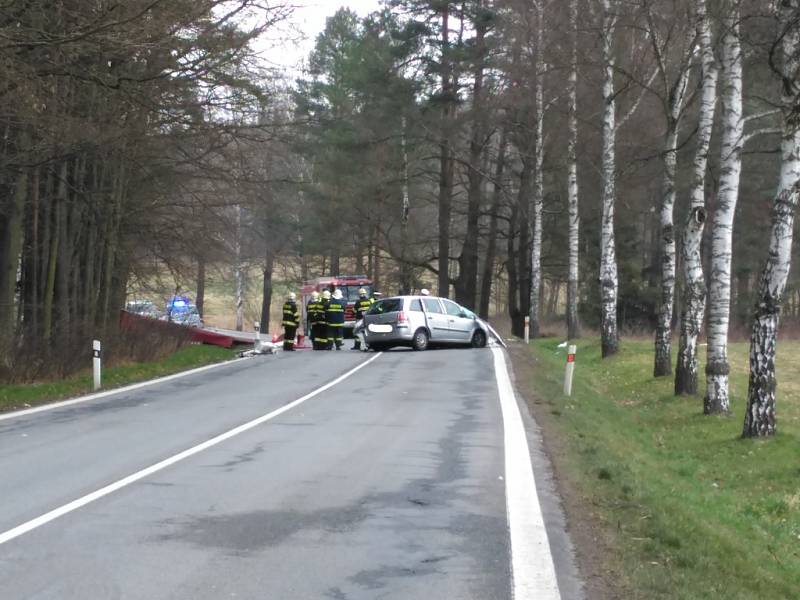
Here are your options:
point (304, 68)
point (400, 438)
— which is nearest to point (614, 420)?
point (400, 438)

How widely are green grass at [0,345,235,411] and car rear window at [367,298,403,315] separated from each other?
4.42 metres

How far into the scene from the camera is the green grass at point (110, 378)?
17750 millimetres

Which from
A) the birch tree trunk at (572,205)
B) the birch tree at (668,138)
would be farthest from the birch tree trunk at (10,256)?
the birch tree trunk at (572,205)

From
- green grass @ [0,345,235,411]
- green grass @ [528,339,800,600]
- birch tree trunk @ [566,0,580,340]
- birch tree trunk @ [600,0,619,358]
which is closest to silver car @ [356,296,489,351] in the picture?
green grass @ [0,345,235,411]

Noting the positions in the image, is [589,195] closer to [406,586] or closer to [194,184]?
[194,184]

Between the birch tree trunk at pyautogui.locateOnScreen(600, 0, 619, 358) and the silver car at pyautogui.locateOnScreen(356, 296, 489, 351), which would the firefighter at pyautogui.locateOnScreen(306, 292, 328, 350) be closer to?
the silver car at pyautogui.locateOnScreen(356, 296, 489, 351)

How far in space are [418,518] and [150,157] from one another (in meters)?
17.2

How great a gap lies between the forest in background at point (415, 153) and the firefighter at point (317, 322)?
9.87 ft

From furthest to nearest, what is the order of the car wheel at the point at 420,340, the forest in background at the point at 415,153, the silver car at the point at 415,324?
the car wheel at the point at 420,340 → the silver car at the point at 415,324 → the forest in background at the point at 415,153

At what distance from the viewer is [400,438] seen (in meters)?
12.6

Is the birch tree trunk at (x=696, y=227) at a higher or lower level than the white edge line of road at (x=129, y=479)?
higher

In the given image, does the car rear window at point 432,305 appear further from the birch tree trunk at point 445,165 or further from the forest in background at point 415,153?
the birch tree trunk at point 445,165

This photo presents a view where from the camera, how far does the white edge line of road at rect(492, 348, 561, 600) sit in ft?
19.6

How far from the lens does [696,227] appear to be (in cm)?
1812
